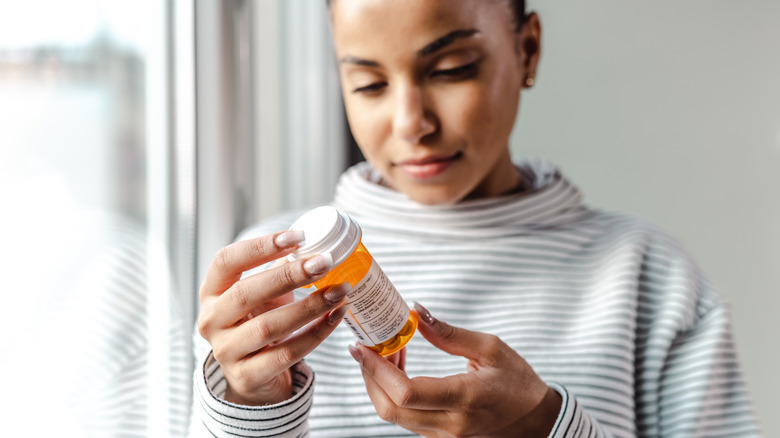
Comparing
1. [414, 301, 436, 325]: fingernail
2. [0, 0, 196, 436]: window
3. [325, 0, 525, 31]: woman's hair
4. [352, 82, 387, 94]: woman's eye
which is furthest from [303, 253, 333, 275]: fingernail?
[325, 0, 525, 31]: woman's hair

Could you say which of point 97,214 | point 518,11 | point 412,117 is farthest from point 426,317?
point 518,11

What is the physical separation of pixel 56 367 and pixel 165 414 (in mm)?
280

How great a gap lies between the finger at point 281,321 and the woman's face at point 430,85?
1.11 ft

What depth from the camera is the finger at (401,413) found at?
0.67 metres

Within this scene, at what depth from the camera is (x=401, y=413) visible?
2.21ft

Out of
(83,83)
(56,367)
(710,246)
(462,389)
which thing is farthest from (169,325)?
(710,246)

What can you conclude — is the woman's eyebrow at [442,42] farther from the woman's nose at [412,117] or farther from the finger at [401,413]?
the finger at [401,413]

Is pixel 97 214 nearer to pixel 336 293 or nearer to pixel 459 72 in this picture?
pixel 336 293

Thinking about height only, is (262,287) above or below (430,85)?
below

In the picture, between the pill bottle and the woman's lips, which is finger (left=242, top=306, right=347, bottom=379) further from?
the woman's lips

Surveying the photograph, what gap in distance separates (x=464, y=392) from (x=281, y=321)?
21cm

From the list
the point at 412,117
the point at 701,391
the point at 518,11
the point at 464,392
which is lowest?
the point at 701,391

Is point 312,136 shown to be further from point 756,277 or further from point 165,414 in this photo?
point 756,277

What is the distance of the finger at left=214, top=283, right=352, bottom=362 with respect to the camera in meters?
0.58
